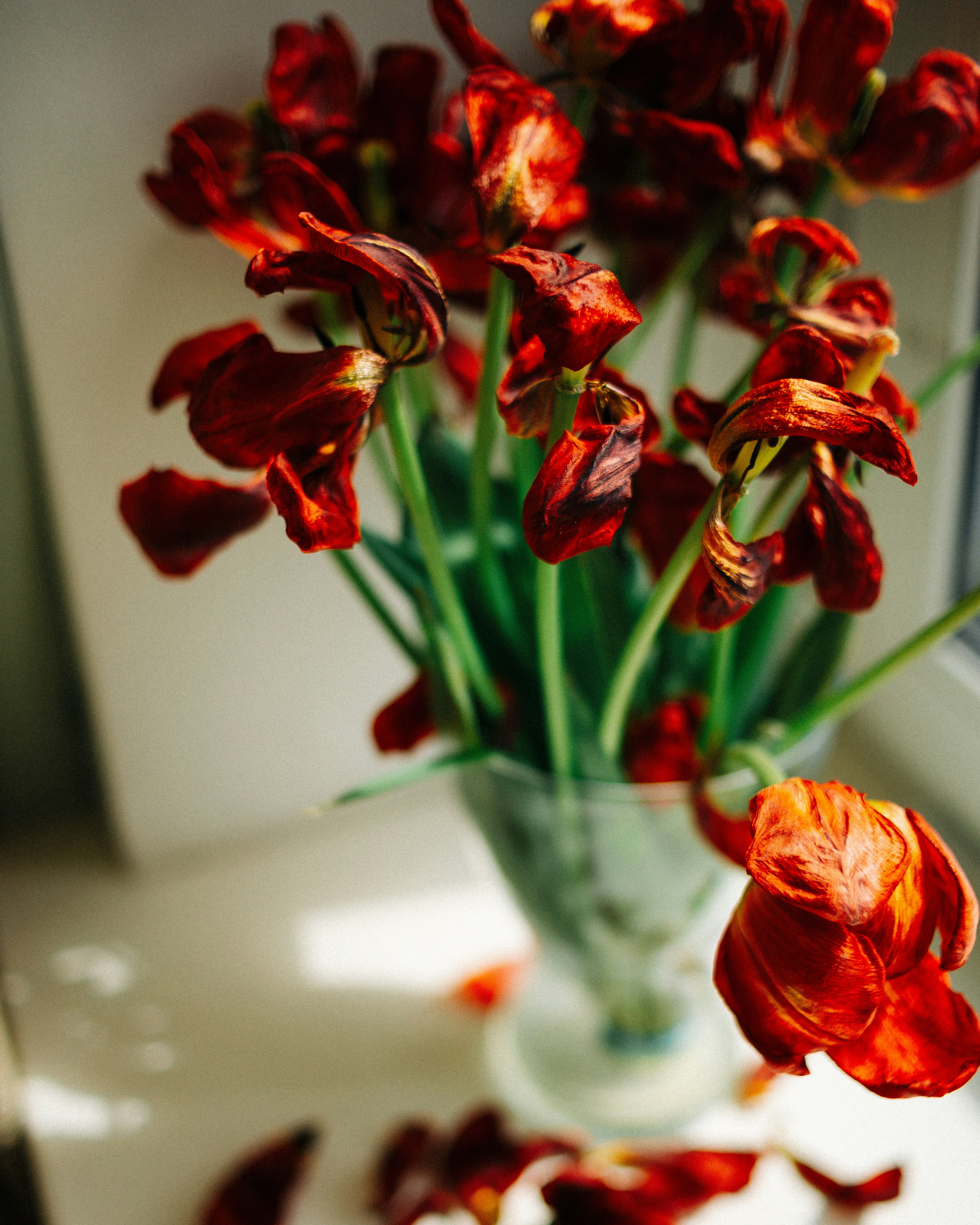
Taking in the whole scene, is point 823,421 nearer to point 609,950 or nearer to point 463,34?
point 463,34

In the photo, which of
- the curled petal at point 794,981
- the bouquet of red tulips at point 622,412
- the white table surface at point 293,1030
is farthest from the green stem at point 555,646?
the white table surface at point 293,1030

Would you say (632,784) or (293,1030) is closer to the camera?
(632,784)

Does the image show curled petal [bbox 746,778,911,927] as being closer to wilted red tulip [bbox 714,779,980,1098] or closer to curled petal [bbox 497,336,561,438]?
wilted red tulip [bbox 714,779,980,1098]

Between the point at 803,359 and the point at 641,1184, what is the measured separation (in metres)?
0.37

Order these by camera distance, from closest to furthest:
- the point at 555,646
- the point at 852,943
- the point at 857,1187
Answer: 1. the point at 852,943
2. the point at 555,646
3. the point at 857,1187

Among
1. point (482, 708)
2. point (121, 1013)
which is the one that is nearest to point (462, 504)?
point (482, 708)

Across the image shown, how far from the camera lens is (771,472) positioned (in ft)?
1.10

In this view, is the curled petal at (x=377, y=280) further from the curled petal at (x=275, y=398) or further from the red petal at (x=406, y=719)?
the red petal at (x=406, y=719)

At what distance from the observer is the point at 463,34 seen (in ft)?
1.10

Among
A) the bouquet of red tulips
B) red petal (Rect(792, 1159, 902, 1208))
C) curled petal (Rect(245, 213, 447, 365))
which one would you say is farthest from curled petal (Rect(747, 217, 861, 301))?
red petal (Rect(792, 1159, 902, 1208))

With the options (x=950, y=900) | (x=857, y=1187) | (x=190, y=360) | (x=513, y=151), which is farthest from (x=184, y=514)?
(x=857, y=1187)

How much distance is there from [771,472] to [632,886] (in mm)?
187

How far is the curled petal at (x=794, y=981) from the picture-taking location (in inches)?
10.3

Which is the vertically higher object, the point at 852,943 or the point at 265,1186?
the point at 852,943
